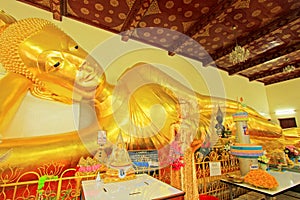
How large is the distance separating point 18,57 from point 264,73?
520cm

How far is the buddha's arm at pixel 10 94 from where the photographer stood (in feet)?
3.68

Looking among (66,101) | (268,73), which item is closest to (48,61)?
(66,101)

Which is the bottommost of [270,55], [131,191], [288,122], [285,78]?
[131,191]

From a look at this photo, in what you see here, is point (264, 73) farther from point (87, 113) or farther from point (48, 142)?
point (48, 142)

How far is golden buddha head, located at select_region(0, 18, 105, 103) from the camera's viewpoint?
43.8 inches

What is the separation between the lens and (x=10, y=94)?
1166 mm

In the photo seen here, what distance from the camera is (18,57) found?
111 centimetres

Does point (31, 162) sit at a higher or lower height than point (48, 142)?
lower

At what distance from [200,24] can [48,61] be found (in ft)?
6.55

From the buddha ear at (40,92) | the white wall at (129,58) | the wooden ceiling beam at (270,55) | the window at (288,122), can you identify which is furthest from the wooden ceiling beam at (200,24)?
the window at (288,122)

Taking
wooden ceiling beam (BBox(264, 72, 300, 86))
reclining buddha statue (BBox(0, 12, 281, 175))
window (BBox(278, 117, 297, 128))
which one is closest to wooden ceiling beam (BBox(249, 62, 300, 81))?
wooden ceiling beam (BBox(264, 72, 300, 86))

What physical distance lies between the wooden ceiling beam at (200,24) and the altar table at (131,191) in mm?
2073

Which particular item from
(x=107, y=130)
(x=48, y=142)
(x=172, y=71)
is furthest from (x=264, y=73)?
(x=48, y=142)

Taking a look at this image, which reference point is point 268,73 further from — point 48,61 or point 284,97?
point 48,61
